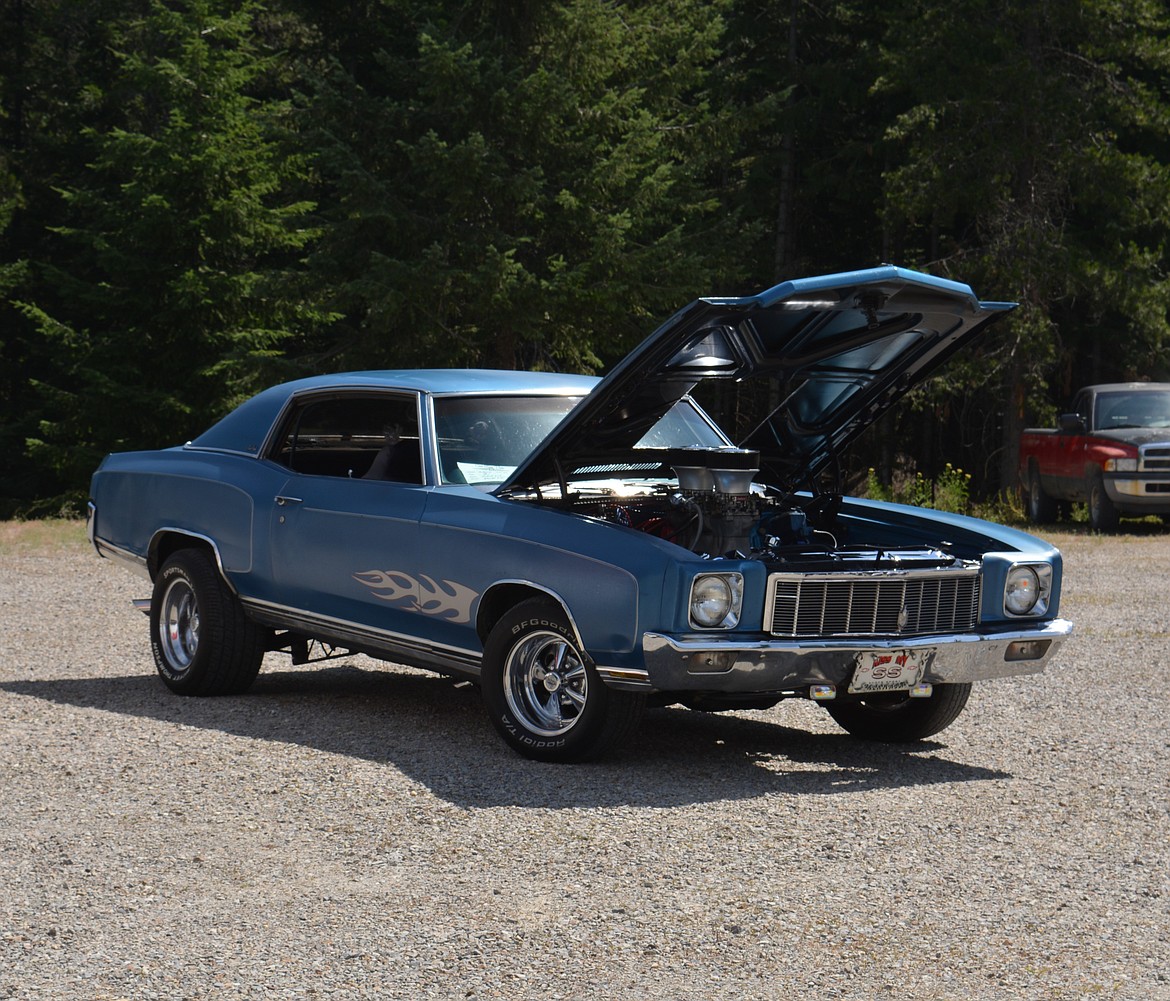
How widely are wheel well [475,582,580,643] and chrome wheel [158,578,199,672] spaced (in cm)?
215

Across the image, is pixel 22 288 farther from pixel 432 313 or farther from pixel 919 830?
pixel 919 830

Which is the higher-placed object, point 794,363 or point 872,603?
point 794,363

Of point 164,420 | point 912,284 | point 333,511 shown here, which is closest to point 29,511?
point 164,420

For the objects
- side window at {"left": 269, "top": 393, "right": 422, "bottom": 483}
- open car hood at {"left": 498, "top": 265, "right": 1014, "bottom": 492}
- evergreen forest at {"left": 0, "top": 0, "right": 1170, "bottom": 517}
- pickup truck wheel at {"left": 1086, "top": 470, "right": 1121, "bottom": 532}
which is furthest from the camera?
evergreen forest at {"left": 0, "top": 0, "right": 1170, "bottom": 517}

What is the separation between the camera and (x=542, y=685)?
22.6ft

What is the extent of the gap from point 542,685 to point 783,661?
3.51ft

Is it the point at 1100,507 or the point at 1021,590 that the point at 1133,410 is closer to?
the point at 1100,507

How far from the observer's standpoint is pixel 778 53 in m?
34.8

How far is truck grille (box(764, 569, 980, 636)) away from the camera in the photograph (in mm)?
6516

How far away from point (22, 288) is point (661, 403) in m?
27.5

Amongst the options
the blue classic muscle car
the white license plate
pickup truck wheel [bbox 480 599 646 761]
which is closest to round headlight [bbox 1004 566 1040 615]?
the blue classic muscle car

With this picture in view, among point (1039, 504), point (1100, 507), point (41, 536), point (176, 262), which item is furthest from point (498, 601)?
point (176, 262)

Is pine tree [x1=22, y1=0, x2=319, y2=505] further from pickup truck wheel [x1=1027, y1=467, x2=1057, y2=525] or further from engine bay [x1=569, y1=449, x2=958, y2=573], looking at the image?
engine bay [x1=569, y1=449, x2=958, y2=573]

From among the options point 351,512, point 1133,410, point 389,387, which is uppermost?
point 1133,410
